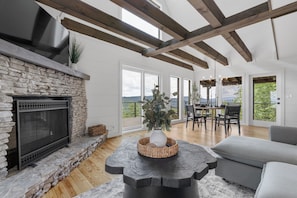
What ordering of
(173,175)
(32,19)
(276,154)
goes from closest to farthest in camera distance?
(173,175) → (276,154) → (32,19)

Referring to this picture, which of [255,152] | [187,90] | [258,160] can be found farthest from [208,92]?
[258,160]

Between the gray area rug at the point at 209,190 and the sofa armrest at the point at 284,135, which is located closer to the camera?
the gray area rug at the point at 209,190

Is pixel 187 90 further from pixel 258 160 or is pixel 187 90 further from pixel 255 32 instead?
pixel 258 160

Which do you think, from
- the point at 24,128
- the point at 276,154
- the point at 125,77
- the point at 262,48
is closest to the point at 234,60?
the point at 262,48

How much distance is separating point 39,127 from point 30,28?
1357mm

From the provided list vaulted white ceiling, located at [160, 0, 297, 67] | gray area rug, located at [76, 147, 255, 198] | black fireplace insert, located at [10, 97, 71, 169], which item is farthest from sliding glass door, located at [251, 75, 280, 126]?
black fireplace insert, located at [10, 97, 71, 169]

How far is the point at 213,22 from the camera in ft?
9.51

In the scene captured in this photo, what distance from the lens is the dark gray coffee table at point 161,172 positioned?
3.58 feet

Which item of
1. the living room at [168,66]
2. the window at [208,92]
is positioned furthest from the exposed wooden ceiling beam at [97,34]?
the window at [208,92]

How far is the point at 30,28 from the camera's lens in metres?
1.97

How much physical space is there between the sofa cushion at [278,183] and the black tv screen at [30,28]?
2.72 meters

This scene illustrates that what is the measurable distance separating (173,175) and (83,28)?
3.65 m

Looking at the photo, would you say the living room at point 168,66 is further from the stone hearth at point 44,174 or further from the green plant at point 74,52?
the stone hearth at point 44,174

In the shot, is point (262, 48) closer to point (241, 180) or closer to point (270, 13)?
point (270, 13)
